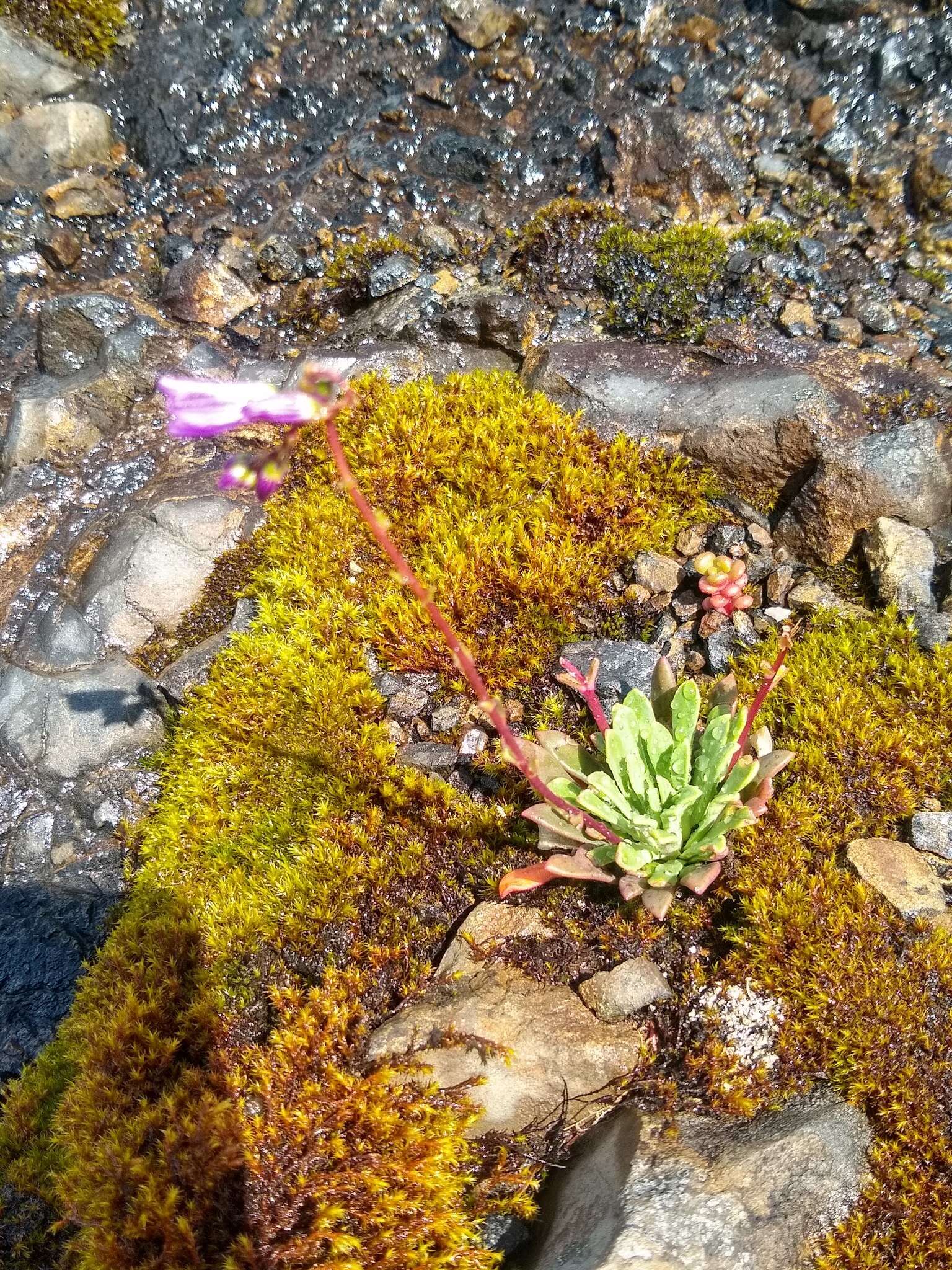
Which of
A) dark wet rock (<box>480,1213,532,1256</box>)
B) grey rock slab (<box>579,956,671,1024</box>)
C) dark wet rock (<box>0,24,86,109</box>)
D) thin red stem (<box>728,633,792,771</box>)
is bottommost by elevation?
dark wet rock (<box>480,1213,532,1256</box>)

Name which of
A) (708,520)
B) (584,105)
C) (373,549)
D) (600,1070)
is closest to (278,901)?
(600,1070)

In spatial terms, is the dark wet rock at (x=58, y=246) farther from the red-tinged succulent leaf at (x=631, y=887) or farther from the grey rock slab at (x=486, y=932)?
the red-tinged succulent leaf at (x=631, y=887)

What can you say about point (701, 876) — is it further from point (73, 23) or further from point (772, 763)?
point (73, 23)

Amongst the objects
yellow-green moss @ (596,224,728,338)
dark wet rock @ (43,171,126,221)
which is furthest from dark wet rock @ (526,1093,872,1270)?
dark wet rock @ (43,171,126,221)

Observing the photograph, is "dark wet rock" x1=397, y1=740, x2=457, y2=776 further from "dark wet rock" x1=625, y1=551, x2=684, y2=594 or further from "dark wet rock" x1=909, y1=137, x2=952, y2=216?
"dark wet rock" x1=909, y1=137, x2=952, y2=216

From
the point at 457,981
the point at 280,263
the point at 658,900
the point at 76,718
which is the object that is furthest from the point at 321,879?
the point at 280,263

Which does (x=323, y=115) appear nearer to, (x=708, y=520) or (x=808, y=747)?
(x=708, y=520)
